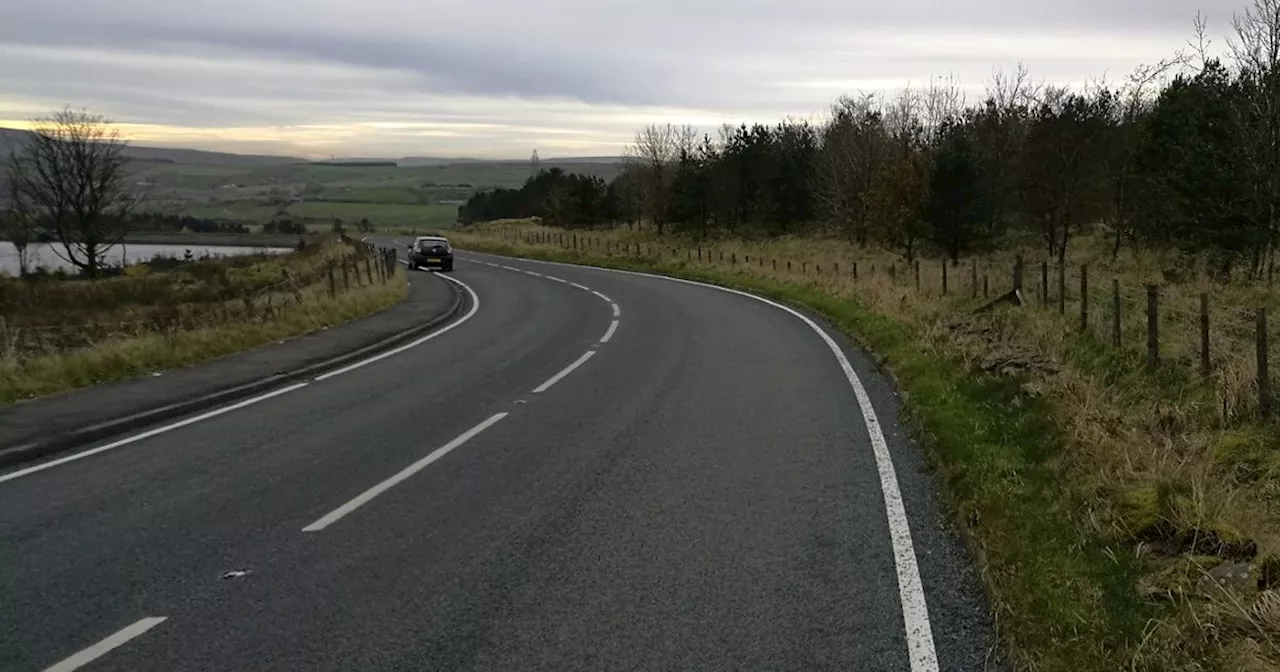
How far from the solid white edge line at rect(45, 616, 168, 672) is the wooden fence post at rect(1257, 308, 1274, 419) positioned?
29.1 feet

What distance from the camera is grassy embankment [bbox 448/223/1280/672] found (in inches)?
170

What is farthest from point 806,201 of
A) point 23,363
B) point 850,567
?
point 850,567

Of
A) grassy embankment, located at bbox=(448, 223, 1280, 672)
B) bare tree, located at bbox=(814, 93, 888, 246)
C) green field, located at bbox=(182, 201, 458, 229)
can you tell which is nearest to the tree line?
bare tree, located at bbox=(814, 93, 888, 246)

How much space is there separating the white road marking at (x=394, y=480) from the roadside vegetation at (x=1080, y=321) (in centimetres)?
427

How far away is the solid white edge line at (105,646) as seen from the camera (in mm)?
4258

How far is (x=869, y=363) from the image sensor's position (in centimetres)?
1412

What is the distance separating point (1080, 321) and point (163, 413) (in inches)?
526

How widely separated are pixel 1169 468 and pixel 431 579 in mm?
5279

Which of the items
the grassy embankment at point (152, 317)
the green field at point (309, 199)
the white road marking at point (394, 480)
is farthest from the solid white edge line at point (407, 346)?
the green field at point (309, 199)

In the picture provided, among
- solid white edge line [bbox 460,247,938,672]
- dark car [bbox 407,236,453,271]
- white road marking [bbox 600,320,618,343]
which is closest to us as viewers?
solid white edge line [bbox 460,247,938,672]

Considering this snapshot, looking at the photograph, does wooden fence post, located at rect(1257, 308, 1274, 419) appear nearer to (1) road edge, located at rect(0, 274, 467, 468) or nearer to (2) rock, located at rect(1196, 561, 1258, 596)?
(2) rock, located at rect(1196, 561, 1258, 596)

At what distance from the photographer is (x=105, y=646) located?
175 inches

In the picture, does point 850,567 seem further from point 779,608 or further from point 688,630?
point 688,630

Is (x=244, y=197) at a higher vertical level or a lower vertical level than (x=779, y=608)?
higher
